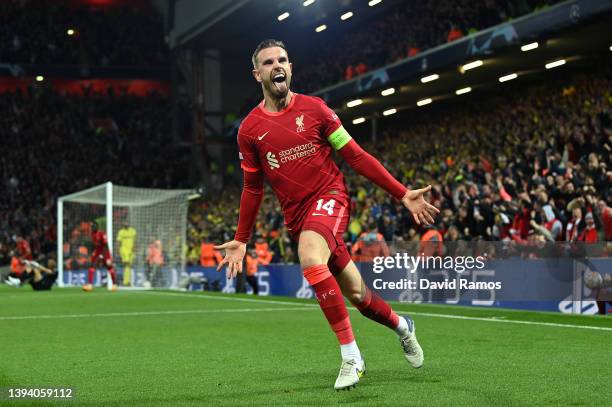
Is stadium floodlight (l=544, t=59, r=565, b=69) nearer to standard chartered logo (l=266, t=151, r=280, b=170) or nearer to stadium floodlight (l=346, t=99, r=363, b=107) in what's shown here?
stadium floodlight (l=346, t=99, r=363, b=107)

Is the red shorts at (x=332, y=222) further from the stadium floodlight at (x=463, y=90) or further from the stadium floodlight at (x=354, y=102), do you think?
the stadium floodlight at (x=354, y=102)

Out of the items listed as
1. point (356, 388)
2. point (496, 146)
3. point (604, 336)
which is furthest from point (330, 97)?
point (356, 388)

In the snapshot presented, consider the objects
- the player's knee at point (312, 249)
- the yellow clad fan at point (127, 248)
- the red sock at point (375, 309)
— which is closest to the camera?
the player's knee at point (312, 249)

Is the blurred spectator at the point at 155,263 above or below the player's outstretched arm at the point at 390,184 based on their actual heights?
below

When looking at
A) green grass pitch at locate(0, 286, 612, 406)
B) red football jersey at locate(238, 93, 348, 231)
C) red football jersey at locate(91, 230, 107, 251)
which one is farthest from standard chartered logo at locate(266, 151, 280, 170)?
red football jersey at locate(91, 230, 107, 251)

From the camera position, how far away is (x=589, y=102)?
2203 centimetres

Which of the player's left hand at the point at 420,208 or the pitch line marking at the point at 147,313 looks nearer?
the player's left hand at the point at 420,208

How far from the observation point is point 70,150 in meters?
46.6

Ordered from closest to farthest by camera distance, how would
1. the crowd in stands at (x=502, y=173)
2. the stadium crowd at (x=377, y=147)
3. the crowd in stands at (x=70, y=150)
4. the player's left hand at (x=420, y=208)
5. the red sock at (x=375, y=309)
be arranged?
the player's left hand at (x=420, y=208)
the red sock at (x=375, y=309)
the crowd in stands at (x=502, y=173)
the stadium crowd at (x=377, y=147)
the crowd in stands at (x=70, y=150)

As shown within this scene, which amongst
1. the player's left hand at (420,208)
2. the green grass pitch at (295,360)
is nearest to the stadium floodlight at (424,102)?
the green grass pitch at (295,360)

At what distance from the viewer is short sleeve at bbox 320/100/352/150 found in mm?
6430

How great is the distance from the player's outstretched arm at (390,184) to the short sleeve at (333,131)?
0.03 m

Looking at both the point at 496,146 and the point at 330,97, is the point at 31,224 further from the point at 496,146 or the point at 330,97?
the point at 496,146

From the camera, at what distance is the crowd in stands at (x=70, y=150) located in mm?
43406
